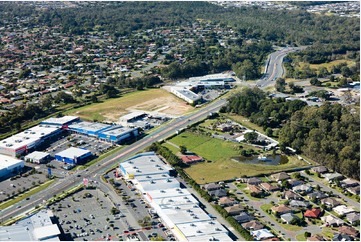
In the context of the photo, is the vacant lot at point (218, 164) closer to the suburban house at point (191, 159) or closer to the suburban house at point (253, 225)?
the suburban house at point (191, 159)

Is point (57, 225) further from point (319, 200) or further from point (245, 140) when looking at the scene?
point (245, 140)

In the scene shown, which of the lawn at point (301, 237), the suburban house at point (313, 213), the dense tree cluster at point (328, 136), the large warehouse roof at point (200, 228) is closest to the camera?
the large warehouse roof at point (200, 228)

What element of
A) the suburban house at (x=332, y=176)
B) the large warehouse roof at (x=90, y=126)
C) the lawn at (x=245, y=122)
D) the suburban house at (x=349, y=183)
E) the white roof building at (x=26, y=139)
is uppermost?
the large warehouse roof at (x=90, y=126)

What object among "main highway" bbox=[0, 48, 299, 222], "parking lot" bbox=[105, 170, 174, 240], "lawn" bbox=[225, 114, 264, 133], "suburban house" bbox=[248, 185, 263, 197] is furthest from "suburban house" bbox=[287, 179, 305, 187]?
"main highway" bbox=[0, 48, 299, 222]

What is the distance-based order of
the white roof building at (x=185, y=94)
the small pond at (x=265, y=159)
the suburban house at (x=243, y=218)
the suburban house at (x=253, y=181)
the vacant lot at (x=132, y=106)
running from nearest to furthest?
the suburban house at (x=243, y=218), the suburban house at (x=253, y=181), the small pond at (x=265, y=159), the vacant lot at (x=132, y=106), the white roof building at (x=185, y=94)

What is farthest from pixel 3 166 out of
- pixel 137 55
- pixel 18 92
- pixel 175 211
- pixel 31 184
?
pixel 137 55

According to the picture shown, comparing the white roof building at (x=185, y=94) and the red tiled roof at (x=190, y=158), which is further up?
the white roof building at (x=185, y=94)

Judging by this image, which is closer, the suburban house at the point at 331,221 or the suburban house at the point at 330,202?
the suburban house at the point at 331,221

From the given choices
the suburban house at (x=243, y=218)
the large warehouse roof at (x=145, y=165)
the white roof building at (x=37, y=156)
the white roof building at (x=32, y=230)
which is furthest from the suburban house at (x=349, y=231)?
the white roof building at (x=37, y=156)
